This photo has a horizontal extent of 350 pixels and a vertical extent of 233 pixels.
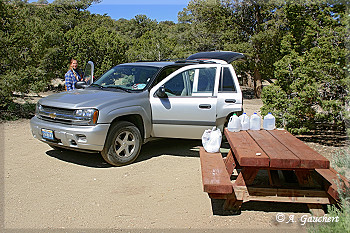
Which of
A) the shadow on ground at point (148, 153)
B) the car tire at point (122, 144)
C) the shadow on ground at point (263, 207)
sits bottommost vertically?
the shadow on ground at point (263, 207)

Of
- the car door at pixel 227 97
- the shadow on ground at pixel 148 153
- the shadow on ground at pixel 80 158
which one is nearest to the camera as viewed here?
the shadow on ground at pixel 80 158

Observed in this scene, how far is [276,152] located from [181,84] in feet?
10.7

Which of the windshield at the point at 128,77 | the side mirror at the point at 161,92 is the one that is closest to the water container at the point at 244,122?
the side mirror at the point at 161,92

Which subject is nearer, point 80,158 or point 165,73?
point 80,158

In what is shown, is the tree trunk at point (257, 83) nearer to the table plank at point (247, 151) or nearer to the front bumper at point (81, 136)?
the front bumper at point (81, 136)

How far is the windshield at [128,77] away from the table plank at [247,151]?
2.55 metres

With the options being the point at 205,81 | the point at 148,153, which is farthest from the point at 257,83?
the point at 148,153

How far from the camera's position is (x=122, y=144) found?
19.8 ft

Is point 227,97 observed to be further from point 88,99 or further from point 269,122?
point 88,99

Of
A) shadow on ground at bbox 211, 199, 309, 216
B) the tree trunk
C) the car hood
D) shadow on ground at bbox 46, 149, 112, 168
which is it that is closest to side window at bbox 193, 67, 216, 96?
the car hood

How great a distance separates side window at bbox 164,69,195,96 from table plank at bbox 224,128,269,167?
84.2 inches

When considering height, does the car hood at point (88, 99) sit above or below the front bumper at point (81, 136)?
above

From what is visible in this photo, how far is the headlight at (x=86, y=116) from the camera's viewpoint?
5.64m

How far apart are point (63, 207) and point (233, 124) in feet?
8.73
